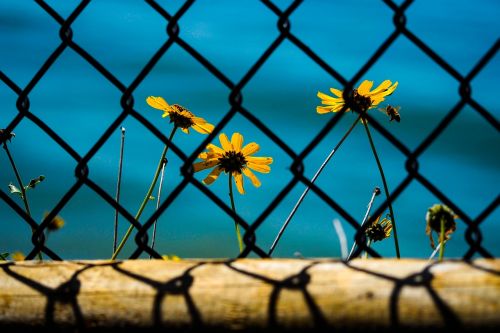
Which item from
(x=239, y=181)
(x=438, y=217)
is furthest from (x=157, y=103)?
(x=438, y=217)

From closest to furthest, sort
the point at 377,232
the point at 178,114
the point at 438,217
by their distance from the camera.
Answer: the point at 438,217
the point at 377,232
the point at 178,114

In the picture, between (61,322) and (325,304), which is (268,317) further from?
(61,322)

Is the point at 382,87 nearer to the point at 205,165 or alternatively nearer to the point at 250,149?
the point at 250,149

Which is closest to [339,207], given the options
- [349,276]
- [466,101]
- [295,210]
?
[349,276]

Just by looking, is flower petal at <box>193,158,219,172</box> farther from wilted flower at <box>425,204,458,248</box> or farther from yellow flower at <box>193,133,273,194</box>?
wilted flower at <box>425,204,458,248</box>

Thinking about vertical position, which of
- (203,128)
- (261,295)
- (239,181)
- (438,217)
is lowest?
(261,295)
